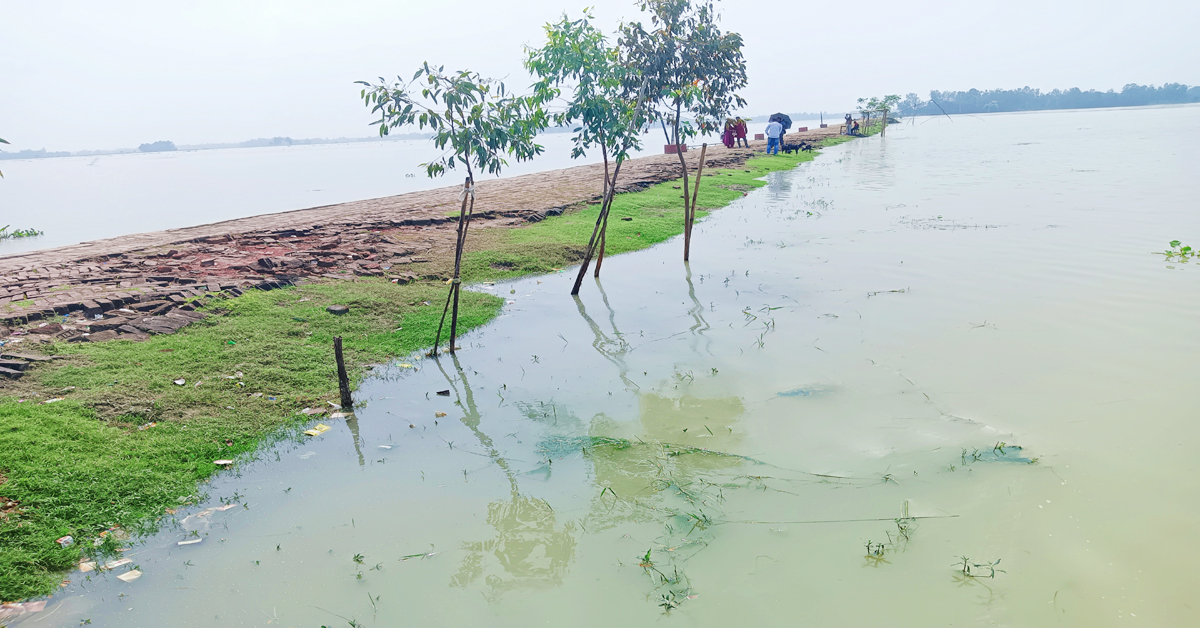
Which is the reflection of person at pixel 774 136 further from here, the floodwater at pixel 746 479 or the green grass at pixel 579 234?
the floodwater at pixel 746 479

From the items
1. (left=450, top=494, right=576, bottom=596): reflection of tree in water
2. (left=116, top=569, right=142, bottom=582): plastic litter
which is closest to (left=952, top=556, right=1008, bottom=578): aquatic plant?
(left=450, top=494, right=576, bottom=596): reflection of tree in water

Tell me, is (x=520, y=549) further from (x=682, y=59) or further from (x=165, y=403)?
(x=682, y=59)

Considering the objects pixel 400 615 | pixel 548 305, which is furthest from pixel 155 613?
pixel 548 305

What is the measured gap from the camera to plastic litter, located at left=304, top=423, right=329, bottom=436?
6.20 meters

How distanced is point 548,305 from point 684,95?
4.12m

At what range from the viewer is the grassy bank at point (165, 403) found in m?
4.66

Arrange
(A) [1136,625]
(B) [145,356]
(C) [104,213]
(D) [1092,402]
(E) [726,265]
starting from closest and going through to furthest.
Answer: (A) [1136,625]
(D) [1092,402]
(B) [145,356]
(E) [726,265]
(C) [104,213]

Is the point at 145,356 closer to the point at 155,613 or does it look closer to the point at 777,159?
the point at 155,613

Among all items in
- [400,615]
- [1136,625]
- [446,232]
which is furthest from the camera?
[446,232]

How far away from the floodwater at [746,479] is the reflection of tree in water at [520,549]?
0.02 m

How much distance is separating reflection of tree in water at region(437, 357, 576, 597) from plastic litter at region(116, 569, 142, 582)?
2.03 meters

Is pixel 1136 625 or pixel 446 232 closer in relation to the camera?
pixel 1136 625

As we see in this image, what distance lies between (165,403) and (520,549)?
13.8ft

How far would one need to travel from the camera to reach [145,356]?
7430mm
